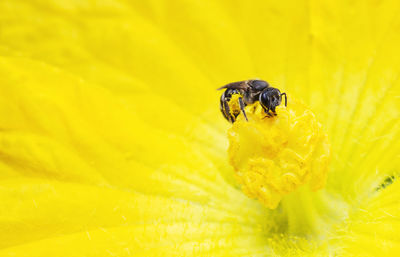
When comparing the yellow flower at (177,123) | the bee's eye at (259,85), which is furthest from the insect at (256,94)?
the yellow flower at (177,123)

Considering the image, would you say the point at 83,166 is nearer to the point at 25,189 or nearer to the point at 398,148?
the point at 25,189

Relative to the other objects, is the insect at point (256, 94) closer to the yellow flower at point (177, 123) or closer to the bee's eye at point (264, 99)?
the bee's eye at point (264, 99)

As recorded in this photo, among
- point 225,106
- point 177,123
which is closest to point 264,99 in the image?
point 225,106

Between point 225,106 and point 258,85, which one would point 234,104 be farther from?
point 258,85

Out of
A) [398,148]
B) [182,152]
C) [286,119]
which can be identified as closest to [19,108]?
[182,152]

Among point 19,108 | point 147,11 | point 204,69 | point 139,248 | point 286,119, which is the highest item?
point 147,11

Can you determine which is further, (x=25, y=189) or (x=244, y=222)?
(x=244, y=222)
